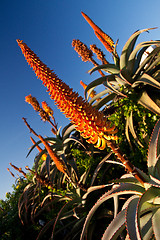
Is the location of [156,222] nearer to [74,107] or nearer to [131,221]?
[131,221]

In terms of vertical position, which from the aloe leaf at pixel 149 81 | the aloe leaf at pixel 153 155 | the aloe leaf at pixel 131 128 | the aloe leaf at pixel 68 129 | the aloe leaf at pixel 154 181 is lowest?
the aloe leaf at pixel 154 181

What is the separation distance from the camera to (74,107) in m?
1.53

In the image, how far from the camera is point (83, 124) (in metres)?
1.53

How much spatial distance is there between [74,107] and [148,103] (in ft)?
5.57

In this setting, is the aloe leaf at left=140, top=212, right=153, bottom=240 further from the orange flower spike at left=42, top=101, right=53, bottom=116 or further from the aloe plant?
the orange flower spike at left=42, top=101, right=53, bottom=116

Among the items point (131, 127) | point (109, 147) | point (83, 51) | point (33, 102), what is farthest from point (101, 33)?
point (33, 102)

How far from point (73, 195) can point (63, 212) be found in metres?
0.33

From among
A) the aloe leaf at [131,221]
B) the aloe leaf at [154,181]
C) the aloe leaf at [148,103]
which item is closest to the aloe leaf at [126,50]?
the aloe leaf at [148,103]

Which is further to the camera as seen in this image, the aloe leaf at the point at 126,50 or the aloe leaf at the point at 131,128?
the aloe leaf at the point at 126,50

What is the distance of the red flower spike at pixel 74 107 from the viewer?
4.99 ft

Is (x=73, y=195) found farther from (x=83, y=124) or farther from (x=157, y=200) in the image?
(x=83, y=124)

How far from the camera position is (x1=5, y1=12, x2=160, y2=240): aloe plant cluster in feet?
5.14

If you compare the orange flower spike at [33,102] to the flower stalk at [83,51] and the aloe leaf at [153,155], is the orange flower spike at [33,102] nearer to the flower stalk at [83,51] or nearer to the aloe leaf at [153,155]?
the flower stalk at [83,51]

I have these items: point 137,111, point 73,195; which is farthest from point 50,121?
point 137,111
